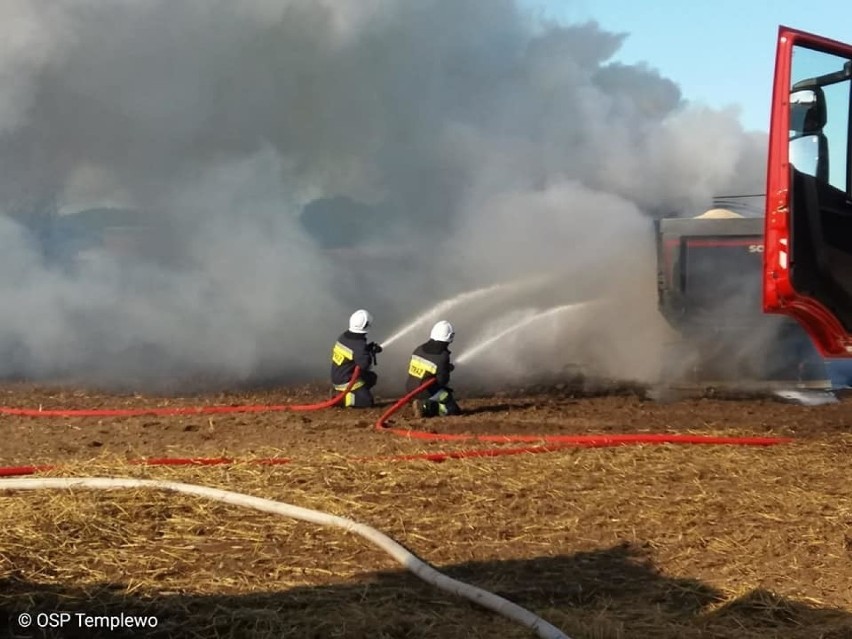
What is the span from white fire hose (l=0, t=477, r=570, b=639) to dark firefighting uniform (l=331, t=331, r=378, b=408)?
4439 mm

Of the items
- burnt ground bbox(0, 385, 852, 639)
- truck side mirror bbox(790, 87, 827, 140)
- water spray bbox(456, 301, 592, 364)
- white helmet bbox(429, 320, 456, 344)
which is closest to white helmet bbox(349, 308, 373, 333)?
white helmet bbox(429, 320, 456, 344)

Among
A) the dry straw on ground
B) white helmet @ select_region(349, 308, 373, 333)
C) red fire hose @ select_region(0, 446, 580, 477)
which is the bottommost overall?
the dry straw on ground

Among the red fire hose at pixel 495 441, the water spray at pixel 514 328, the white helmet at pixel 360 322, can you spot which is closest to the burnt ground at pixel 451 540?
the red fire hose at pixel 495 441

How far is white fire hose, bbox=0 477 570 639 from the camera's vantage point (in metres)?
4.38

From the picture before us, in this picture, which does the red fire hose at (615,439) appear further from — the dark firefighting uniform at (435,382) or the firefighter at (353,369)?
the firefighter at (353,369)

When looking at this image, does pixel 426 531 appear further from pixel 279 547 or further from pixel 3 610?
pixel 3 610

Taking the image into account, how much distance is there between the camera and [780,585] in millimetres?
5016

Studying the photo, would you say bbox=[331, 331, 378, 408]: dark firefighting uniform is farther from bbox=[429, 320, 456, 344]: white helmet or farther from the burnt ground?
the burnt ground

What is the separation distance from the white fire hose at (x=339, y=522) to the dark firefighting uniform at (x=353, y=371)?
444 cm

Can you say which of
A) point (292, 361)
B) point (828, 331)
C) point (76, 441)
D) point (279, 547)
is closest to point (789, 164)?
point (828, 331)

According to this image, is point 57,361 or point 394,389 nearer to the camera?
point 394,389

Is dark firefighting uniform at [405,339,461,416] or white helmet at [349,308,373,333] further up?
white helmet at [349,308,373,333]

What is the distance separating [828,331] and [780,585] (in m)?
3.86

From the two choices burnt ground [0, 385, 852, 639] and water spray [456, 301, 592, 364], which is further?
water spray [456, 301, 592, 364]
